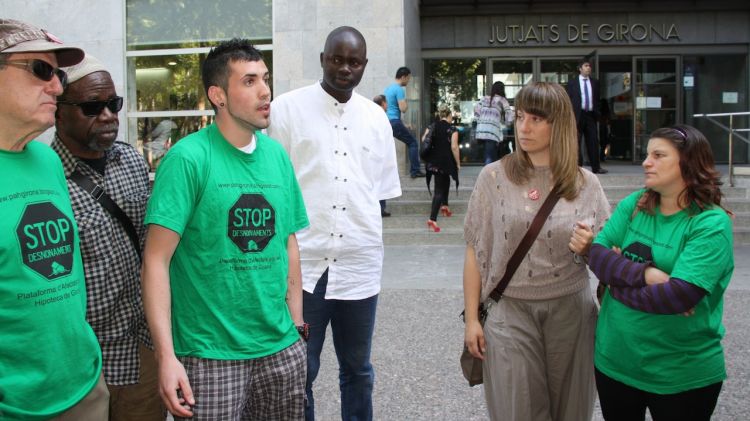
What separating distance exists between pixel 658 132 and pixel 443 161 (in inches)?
299

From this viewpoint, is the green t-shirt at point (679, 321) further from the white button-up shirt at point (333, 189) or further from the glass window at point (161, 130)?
the glass window at point (161, 130)

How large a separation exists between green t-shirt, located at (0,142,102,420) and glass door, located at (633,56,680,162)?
57.0 feet

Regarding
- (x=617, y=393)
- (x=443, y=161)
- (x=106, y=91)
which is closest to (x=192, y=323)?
(x=106, y=91)

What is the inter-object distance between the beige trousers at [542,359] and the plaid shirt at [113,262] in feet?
4.76

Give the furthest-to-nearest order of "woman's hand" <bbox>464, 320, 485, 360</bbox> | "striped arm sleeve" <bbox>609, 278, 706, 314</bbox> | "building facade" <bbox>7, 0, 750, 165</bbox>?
"building facade" <bbox>7, 0, 750, 165</bbox>
"woman's hand" <bbox>464, 320, 485, 360</bbox>
"striped arm sleeve" <bbox>609, 278, 706, 314</bbox>

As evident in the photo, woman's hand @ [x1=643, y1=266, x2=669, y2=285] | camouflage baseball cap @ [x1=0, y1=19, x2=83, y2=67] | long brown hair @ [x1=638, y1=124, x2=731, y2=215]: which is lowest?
woman's hand @ [x1=643, y1=266, x2=669, y2=285]

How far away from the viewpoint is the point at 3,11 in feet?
46.5

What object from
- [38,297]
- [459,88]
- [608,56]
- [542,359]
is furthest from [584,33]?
[38,297]

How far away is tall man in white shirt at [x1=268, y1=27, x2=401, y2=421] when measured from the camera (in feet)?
10.8

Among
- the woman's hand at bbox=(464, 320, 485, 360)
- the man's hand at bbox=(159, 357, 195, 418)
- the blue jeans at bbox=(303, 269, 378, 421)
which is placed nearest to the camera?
the man's hand at bbox=(159, 357, 195, 418)

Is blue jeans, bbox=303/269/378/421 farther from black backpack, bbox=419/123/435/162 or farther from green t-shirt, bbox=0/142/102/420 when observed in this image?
black backpack, bbox=419/123/435/162

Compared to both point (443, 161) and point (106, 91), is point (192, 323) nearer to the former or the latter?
point (106, 91)

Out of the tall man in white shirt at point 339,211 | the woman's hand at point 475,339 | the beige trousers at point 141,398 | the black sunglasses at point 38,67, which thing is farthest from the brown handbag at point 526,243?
the black sunglasses at point 38,67

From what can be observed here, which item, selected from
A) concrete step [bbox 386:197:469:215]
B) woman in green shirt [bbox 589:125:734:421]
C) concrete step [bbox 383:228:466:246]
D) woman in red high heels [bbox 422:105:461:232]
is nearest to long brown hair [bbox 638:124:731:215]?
woman in green shirt [bbox 589:125:734:421]
